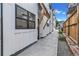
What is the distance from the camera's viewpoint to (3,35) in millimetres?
3580

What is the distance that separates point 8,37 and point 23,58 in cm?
68

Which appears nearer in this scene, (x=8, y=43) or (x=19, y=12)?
(x=8, y=43)

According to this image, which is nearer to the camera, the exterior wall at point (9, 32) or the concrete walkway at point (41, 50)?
the exterior wall at point (9, 32)

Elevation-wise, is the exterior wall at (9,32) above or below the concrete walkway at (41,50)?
above

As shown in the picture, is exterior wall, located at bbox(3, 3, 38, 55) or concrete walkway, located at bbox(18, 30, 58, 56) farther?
concrete walkway, located at bbox(18, 30, 58, 56)

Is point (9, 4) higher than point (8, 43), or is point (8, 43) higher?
point (9, 4)

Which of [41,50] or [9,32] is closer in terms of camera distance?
[9,32]

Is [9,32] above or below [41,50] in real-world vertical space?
above

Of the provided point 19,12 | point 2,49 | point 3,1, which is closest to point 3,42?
point 2,49

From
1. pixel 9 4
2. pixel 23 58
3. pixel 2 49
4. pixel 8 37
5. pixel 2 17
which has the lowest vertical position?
pixel 23 58

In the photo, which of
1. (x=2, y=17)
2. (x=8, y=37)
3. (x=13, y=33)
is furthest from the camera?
(x=13, y=33)

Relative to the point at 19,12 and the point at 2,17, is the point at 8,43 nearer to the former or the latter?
the point at 2,17

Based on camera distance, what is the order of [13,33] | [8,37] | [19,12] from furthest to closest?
[19,12] < [13,33] < [8,37]

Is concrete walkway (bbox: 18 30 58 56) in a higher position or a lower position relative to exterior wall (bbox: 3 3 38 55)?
lower
